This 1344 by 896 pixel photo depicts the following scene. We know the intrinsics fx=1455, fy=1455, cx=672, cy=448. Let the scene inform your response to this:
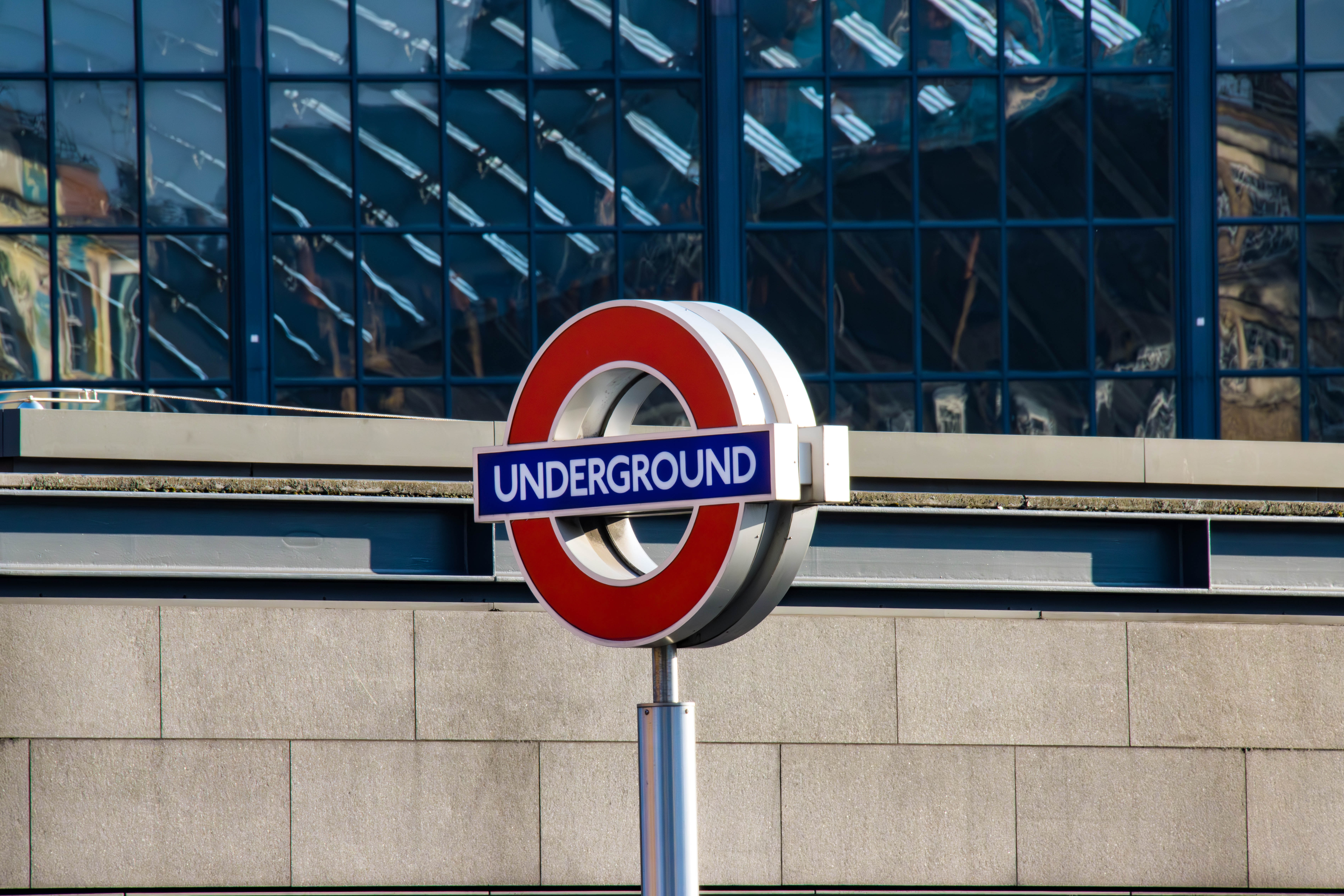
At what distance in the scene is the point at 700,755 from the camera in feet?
29.4

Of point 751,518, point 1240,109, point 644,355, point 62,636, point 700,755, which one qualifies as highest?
point 1240,109

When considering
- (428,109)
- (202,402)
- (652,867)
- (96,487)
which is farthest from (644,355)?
(428,109)

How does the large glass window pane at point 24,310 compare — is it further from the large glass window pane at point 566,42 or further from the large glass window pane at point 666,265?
the large glass window pane at point 666,265

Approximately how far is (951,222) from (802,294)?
1.43 meters

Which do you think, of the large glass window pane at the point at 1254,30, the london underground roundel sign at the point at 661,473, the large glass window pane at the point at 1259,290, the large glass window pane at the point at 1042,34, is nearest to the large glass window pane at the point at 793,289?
the large glass window pane at the point at 1042,34

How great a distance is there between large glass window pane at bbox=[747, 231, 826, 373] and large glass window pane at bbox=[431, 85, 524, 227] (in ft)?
6.74

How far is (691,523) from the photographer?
4621 millimetres

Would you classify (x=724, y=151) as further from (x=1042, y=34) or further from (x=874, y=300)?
(x=1042, y=34)

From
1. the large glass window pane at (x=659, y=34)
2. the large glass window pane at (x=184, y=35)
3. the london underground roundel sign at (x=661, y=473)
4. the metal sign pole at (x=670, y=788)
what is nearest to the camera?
the london underground roundel sign at (x=661, y=473)

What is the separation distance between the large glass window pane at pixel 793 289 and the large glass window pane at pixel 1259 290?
11.6ft

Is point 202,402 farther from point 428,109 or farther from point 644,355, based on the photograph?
point 644,355

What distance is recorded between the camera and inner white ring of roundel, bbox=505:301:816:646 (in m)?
4.55

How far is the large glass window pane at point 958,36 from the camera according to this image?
501 inches

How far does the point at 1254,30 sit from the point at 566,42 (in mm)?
6079
